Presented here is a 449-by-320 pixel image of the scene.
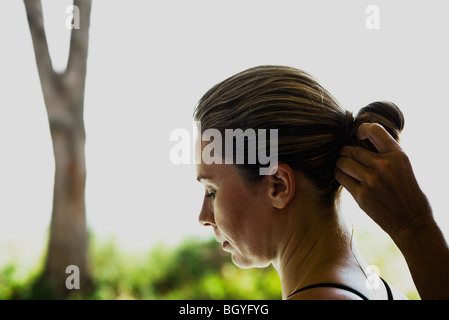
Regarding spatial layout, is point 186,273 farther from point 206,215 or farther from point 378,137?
point 378,137

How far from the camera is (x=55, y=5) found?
6.71 feet

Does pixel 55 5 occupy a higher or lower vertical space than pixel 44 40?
higher

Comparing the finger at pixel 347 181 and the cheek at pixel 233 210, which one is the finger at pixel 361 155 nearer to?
the finger at pixel 347 181

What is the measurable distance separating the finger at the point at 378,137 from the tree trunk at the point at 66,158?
160 centimetres

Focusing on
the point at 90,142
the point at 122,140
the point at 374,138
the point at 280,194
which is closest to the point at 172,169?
the point at 122,140

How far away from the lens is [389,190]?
0.79m

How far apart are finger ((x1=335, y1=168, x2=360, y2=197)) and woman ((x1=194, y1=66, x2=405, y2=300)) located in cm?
4

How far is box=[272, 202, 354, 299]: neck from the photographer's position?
0.93 meters

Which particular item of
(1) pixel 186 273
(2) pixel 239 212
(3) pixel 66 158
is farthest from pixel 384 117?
(1) pixel 186 273

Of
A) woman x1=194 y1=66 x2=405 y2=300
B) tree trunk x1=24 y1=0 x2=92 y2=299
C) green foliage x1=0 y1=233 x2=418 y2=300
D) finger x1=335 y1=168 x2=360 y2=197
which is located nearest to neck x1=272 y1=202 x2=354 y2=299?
woman x1=194 y1=66 x2=405 y2=300

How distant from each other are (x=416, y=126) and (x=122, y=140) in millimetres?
1451

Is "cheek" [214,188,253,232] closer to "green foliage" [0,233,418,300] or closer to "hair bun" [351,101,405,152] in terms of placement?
"hair bun" [351,101,405,152]

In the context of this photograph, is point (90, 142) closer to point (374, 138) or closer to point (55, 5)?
point (55, 5)

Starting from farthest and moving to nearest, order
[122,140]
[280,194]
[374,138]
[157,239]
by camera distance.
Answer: [157,239], [122,140], [280,194], [374,138]
